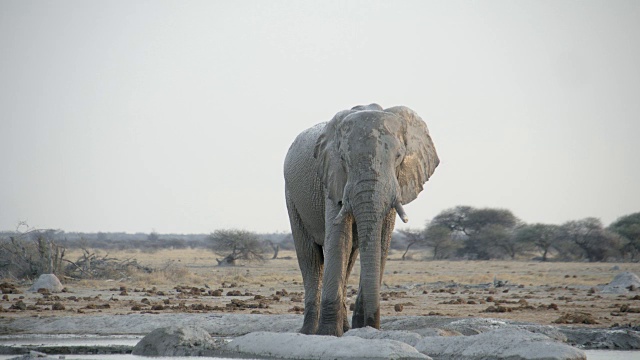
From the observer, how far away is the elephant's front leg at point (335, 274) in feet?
48.8

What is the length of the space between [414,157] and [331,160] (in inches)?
49.7

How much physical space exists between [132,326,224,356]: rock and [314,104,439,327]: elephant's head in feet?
7.90

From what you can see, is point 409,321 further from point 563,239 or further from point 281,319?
point 563,239

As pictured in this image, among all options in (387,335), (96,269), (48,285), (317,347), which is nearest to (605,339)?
(387,335)

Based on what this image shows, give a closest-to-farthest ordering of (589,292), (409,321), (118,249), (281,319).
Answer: (409,321)
(281,319)
(589,292)
(118,249)

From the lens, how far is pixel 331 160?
15.2m

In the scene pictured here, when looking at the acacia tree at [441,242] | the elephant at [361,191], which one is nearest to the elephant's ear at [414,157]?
the elephant at [361,191]

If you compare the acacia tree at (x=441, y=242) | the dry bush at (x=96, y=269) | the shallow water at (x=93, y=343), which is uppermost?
the acacia tree at (x=441, y=242)

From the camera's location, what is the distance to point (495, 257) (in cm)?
7475

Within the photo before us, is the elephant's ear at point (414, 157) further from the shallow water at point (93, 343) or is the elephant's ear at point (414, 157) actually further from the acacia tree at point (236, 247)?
the acacia tree at point (236, 247)

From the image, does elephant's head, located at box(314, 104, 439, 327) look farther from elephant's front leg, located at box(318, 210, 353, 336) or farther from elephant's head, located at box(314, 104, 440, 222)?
elephant's front leg, located at box(318, 210, 353, 336)

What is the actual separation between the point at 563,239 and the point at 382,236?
6144 cm

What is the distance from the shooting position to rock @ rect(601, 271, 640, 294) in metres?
31.6

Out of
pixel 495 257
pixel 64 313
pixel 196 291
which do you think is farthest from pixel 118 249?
pixel 64 313
